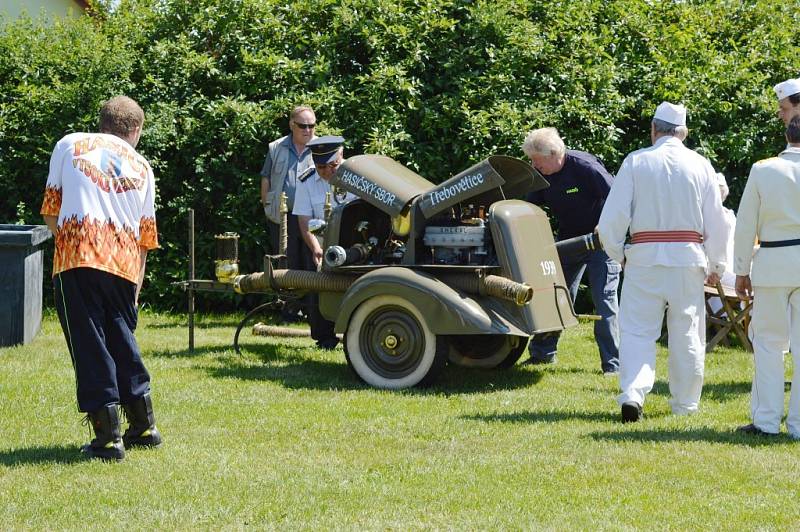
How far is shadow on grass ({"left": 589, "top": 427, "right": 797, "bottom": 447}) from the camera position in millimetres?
6480

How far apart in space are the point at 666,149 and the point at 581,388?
1.99 metres

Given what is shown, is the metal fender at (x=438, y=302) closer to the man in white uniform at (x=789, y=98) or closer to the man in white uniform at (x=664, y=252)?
the man in white uniform at (x=664, y=252)

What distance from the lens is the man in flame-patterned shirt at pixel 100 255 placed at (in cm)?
588

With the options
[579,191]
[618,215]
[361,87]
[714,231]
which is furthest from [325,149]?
[714,231]

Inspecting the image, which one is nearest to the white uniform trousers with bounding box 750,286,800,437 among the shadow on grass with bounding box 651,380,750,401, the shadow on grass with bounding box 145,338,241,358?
the shadow on grass with bounding box 651,380,750,401

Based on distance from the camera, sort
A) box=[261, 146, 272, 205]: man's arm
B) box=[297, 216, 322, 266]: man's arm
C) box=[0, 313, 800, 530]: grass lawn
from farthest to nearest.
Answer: box=[261, 146, 272, 205]: man's arm
box=[297, 216, 322, 266]: man's arm
box=[0, 313, 800, 530]: grass lawn

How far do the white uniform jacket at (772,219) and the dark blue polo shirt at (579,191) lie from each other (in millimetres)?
2313

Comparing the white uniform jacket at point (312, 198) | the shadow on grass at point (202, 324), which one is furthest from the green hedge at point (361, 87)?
the white uniform jacket at point (312, 198)

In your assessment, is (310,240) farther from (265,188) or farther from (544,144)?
(544,144)

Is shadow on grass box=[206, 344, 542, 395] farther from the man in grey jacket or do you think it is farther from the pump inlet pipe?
the man in grey jacket

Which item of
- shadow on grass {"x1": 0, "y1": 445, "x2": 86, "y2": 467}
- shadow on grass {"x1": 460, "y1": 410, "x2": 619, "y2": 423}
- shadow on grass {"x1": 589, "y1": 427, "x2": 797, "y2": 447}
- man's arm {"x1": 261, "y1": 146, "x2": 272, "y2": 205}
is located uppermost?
man's arm {"x1": 261, "y1": 146, "x2": 272, "y2": 205}

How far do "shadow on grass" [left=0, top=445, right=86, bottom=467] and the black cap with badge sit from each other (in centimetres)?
358

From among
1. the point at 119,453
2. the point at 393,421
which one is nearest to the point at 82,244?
the point at 119,453

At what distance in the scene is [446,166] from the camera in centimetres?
1156
